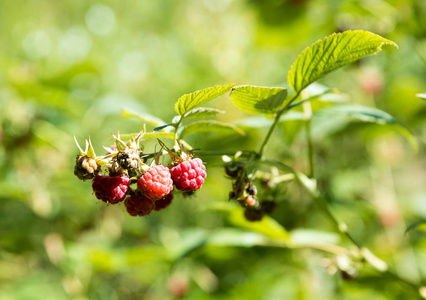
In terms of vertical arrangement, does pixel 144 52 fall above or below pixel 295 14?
below

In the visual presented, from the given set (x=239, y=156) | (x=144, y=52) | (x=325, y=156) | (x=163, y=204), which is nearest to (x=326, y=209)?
(x=239, y=156)

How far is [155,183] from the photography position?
836 millimetres

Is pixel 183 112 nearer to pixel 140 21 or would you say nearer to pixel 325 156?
pixel 325 156

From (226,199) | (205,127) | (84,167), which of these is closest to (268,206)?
(205,127)

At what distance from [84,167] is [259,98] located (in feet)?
1.28

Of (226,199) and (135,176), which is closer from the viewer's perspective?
(135,176)

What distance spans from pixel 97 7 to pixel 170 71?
343cm

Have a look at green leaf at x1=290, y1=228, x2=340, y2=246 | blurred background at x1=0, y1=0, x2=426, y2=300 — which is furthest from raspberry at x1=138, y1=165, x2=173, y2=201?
green leaf at x1=290, y1=228, x2=340, y2=246

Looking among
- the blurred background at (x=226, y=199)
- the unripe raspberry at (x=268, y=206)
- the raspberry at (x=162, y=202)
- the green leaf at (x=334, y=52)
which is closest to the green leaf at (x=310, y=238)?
the blurred background at (x=226, y=199)

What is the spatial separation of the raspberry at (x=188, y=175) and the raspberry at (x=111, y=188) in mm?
104

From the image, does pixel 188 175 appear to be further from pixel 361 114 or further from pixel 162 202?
pixel 361 114

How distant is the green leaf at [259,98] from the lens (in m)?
0.89

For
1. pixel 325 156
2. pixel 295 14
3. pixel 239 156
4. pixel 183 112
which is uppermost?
pixel 183 112

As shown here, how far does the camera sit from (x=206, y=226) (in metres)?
3.13
